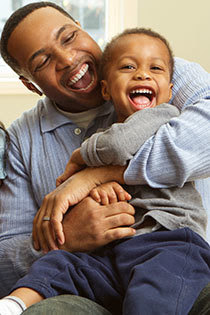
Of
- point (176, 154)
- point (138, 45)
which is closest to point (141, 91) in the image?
point (138, 45)

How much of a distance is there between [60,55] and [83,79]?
107 millimetres

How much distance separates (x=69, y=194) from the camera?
1227 millimetres

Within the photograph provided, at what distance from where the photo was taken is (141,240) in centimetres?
110

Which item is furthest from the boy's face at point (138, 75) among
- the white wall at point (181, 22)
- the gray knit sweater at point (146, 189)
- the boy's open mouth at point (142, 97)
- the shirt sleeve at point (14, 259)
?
the white wall at point (181, 22)

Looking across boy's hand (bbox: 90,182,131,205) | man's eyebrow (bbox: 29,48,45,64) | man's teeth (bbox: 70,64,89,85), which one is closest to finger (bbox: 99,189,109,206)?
boy's hand (bbox: 90,182,131,205)

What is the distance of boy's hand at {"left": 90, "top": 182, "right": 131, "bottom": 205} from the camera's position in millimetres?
1181

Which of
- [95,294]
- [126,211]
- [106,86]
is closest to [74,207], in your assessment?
[126,211]

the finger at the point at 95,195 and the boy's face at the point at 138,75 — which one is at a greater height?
the boy's face at the point at 138,75

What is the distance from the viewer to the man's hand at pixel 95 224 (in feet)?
3.77

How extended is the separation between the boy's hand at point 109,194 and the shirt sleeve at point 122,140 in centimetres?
6

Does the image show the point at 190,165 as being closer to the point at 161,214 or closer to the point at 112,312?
the point at 161,214

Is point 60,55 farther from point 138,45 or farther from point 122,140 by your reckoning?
point 122,140

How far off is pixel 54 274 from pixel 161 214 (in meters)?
0.29

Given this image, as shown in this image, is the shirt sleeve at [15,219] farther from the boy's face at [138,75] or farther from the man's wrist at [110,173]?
the boy's face at [138,75]
